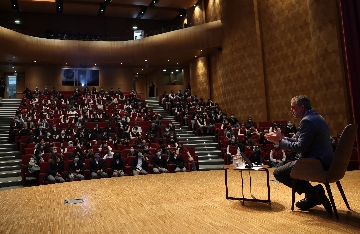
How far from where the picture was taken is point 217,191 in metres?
3.80

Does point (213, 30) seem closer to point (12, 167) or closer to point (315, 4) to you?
point (315, 4)

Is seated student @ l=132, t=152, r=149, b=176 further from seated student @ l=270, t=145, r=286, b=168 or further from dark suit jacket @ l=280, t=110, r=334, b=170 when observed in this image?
dark suit jacket @ l=280, t=110, r=334, b=170

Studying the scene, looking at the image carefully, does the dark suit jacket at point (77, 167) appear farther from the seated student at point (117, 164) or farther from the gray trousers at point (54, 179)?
the seated student at point (117, 164)

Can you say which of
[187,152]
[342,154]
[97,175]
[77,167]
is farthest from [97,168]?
[342,154]

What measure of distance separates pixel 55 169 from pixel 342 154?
5.62 metres

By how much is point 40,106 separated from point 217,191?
9971 millimetres

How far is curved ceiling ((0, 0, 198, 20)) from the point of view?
50.8 feet

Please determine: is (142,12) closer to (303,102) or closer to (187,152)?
(187,152)

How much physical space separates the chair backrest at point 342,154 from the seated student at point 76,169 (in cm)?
514

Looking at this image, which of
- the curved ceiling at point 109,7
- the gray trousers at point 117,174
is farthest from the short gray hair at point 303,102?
the curved ceiling at point 109,7

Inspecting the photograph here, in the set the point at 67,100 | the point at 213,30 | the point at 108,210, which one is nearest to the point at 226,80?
the point at 213,30

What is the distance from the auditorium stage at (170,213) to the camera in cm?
226

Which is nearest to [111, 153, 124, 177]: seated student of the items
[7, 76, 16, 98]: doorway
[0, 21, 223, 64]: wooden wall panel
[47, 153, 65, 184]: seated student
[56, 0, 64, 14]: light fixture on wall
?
[47, 153, 65, 184]: seated student

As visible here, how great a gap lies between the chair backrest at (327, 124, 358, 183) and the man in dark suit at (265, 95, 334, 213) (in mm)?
80
